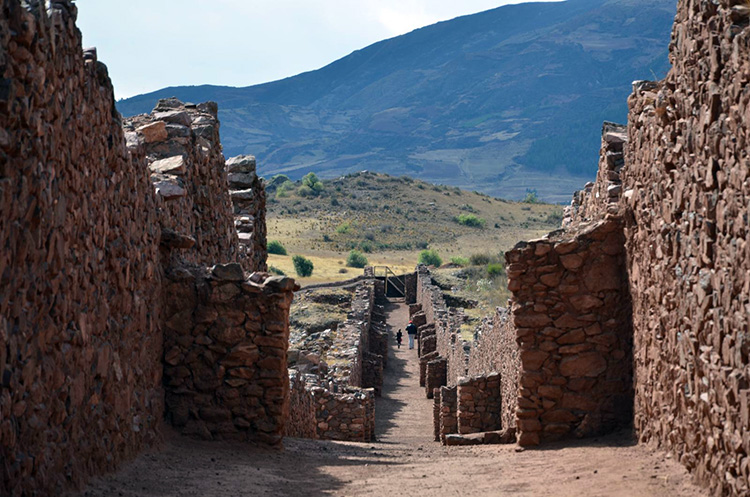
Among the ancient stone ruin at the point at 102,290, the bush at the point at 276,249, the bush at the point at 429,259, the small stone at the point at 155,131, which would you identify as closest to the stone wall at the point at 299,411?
the ancient stone ruin at the point at 102,290

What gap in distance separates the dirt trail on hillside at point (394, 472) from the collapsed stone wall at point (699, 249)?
399mm

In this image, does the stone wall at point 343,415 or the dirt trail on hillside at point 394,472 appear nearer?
the dirt trail on hillside at point 394,472

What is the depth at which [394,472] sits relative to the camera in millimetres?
9523

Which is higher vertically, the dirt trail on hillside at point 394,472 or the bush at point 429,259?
the bush at point 429,259

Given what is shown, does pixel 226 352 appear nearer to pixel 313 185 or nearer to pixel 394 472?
pixel 394 472

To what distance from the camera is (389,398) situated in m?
28.7

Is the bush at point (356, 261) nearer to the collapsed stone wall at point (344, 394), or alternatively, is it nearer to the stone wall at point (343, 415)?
the collapsed stone wall at point (344, 394)

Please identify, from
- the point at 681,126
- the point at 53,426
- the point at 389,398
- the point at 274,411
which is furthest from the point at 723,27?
the point at 389,398

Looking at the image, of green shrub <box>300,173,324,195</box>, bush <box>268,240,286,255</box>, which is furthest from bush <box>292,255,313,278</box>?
green shrub <box>300,173,324,195</box>

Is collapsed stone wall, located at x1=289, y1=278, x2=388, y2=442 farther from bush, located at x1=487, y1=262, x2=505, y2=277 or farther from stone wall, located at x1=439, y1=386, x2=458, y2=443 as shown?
bush, located at x1=487, y1=262, x2=505, y2=277

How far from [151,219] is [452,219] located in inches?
4053

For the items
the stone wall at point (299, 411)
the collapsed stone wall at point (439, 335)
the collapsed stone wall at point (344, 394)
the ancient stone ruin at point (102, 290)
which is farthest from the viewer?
the collapsed stone wall at point (439, 335)

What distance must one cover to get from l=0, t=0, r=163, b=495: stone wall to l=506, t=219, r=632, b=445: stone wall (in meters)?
4.09

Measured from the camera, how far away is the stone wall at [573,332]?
419 inches
